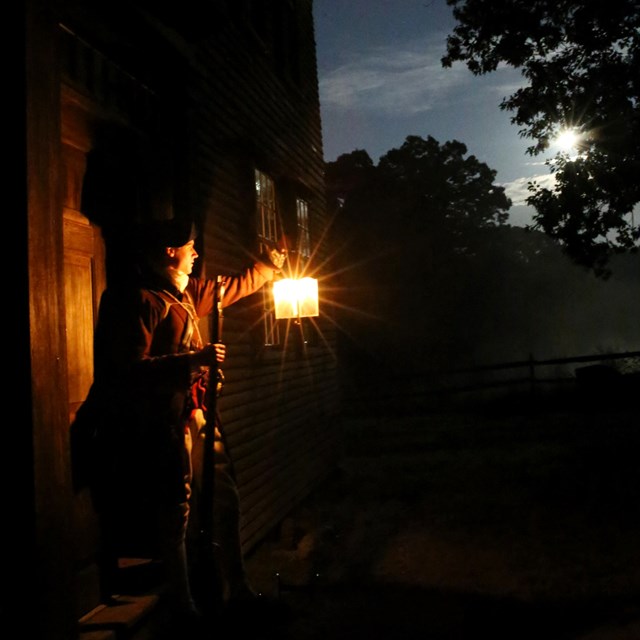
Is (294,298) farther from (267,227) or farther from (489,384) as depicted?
(489,384)

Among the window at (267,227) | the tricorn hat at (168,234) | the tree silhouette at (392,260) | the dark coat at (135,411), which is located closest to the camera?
the dark coat at (135,411)

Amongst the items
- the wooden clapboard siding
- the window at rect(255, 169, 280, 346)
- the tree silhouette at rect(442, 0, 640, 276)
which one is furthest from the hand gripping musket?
the tree silhouette at rect(442, 0, 640, 276)

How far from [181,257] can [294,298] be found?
1386 mm

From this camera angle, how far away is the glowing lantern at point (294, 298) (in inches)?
212

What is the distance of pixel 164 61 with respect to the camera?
5414 millimetres

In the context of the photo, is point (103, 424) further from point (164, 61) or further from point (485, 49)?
point (485, 49)

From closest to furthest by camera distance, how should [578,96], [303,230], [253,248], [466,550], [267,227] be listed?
[466,550] → [253,248] → [267,227] → [303,230] → [578,96]

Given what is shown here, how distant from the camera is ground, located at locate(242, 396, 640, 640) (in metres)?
4.62

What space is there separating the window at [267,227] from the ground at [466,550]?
241cm

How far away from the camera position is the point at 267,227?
327 inches

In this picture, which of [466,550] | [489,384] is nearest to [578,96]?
[489,384]

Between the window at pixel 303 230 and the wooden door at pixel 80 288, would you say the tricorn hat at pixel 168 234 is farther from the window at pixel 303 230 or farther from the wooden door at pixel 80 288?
the window at pixel 303 230

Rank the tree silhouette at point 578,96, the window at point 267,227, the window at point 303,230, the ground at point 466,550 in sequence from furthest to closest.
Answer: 1. the tree silhouette at point 578,96
2. the window at point 303,230
3. the window at point 267,227
4. the ground at point 466,550

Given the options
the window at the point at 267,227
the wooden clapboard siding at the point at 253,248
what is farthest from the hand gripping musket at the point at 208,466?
the window at the point at 267,227
